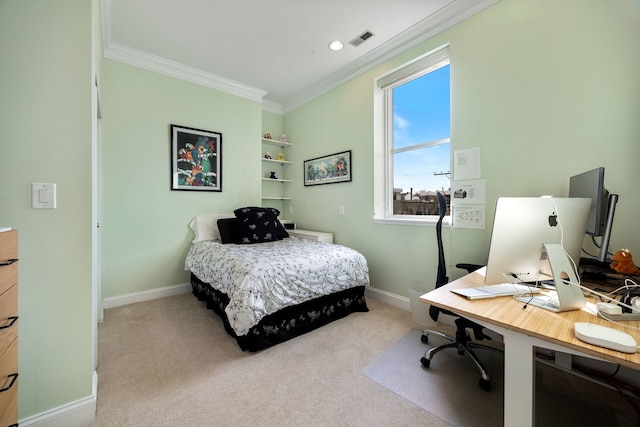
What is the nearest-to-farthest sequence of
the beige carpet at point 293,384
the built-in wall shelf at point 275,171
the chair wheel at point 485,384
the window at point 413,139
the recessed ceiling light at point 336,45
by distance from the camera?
the beige carpet at point 293,384
the chair wheel at point 485,384
the window at point 413,139
the recessed ceiling light at point 336,45
the built-in wall shelf at point 275,171

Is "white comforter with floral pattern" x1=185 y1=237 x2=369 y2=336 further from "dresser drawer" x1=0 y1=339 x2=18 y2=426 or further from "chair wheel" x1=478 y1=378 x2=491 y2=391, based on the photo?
"chair wheel" x1=478 y1=378 x2=491 y2=391

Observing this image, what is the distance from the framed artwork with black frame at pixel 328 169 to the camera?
10.9ft

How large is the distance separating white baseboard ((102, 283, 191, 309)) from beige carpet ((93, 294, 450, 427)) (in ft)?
1.16

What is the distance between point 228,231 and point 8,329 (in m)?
2.25

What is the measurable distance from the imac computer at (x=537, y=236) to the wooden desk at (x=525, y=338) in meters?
0.11

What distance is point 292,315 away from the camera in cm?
215

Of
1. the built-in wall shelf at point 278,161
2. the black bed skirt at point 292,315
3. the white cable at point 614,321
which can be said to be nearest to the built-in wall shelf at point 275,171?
the built-in wall shelf at point 278,161

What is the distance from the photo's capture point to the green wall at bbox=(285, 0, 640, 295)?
156 cm

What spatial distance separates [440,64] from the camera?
254cm

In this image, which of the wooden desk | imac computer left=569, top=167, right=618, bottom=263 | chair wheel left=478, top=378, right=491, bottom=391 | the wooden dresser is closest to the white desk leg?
the wooden desk

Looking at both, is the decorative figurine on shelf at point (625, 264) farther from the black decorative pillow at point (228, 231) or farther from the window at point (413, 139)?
the black decorative pillow at point (228, 231)

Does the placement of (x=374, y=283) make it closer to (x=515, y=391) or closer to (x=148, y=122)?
(x=515, y=391)

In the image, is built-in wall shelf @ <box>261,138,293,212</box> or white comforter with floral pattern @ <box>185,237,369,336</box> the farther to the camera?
built-in wall shelf @ <box>261,138,293,212</box>

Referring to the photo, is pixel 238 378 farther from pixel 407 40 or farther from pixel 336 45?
pixel 407 40
